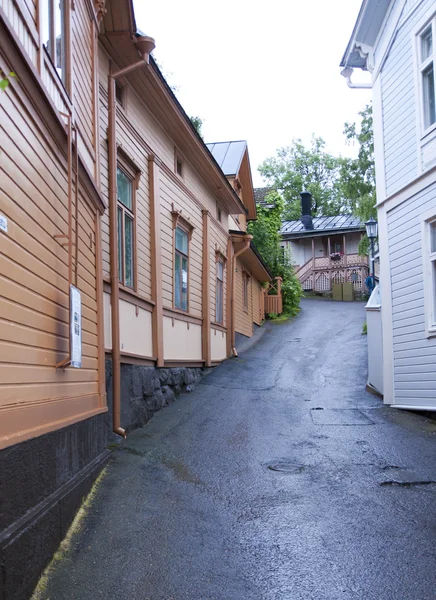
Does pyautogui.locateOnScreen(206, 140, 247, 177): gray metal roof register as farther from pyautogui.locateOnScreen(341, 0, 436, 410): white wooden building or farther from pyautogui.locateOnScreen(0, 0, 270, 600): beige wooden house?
pyautogui.locateOnScreen(341, 0, 436, 410): white wooden building

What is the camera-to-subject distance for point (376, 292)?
14.6m

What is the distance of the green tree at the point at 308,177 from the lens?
5709cm

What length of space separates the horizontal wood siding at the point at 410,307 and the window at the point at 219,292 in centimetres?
583

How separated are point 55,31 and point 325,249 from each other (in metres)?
40.1

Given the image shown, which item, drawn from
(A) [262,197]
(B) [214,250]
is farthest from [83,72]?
(A) [262,197]

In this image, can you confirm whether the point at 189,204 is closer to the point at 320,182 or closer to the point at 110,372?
the point at 110,372

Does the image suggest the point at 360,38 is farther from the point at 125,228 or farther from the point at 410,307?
the point at 125,228

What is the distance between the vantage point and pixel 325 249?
45.1m

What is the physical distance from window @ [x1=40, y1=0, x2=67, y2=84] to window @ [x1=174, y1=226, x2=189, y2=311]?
6.47 metres

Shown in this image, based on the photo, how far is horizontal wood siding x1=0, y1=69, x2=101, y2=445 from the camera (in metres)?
4.09

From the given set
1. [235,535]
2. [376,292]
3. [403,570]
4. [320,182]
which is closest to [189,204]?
[376,292]

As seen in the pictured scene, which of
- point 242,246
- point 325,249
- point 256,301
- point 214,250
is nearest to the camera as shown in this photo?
point 214,250

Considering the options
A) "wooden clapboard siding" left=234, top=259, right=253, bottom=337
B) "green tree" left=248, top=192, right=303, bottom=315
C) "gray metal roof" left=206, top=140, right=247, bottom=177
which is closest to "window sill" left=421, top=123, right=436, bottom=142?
"wooden clapboard siding" left=234, top=259, right=253, bottom=337

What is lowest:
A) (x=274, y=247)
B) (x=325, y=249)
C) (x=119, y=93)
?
(x=119, y=93)
